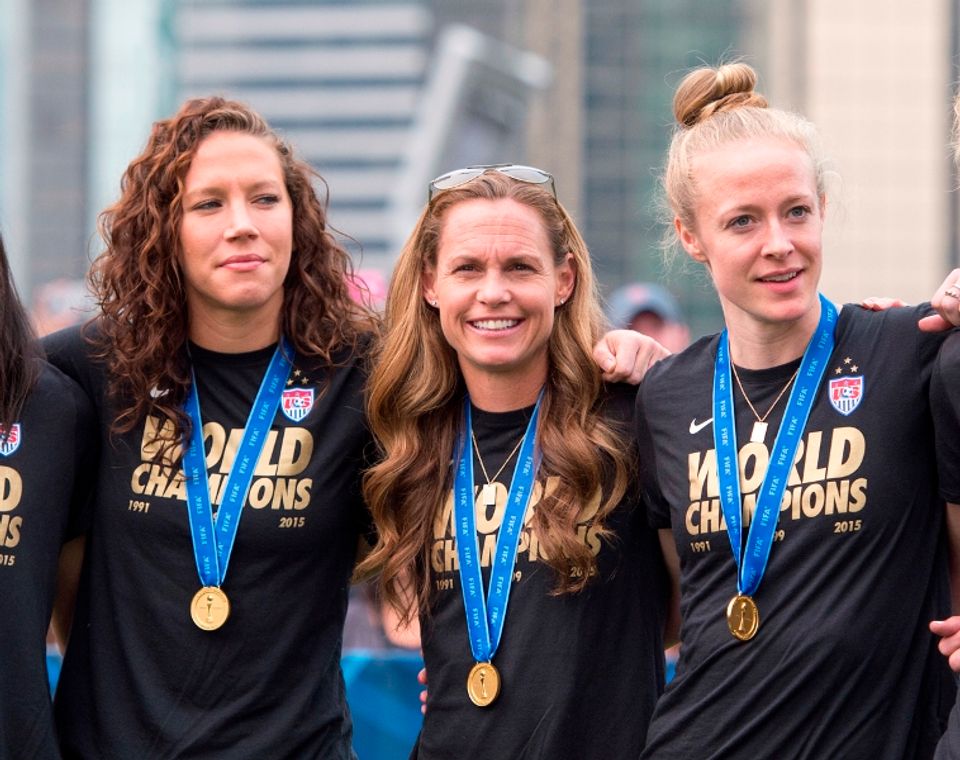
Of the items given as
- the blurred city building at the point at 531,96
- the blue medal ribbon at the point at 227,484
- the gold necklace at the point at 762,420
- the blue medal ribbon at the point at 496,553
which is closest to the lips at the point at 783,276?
the gold necklace at the point at 762,420

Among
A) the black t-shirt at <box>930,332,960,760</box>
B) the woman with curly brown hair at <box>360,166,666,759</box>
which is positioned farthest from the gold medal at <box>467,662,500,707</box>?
the black t-shirt at <box>930,332,960,760</box>

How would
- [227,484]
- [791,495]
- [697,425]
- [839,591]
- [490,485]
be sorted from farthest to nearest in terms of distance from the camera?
[227,484] → [490,485] → [697,425] → [791,495] → [839,591]

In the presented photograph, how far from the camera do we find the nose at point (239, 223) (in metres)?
4.69

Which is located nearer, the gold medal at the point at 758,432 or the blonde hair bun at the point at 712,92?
the gold medal at the point at 758,432

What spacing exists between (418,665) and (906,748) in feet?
10.1

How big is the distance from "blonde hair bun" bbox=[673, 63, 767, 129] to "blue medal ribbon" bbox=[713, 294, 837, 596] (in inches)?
25.9

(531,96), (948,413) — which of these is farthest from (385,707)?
(531,96)

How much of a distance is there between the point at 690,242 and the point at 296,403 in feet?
3.97

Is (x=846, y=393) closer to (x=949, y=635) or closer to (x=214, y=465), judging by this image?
(x=949, y=635)

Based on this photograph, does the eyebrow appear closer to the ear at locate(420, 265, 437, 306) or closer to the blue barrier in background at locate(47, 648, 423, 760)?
the ear at locate(420, 265, 437, 306)

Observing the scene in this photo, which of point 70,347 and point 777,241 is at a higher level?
point 777,241

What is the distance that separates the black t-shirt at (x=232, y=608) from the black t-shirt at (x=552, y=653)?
0.33m

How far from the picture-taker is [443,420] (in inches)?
185

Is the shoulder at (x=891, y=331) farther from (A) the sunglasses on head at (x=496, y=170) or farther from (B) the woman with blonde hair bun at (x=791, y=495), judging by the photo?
(A) the sunglasses on head at (x=496, y=170)
